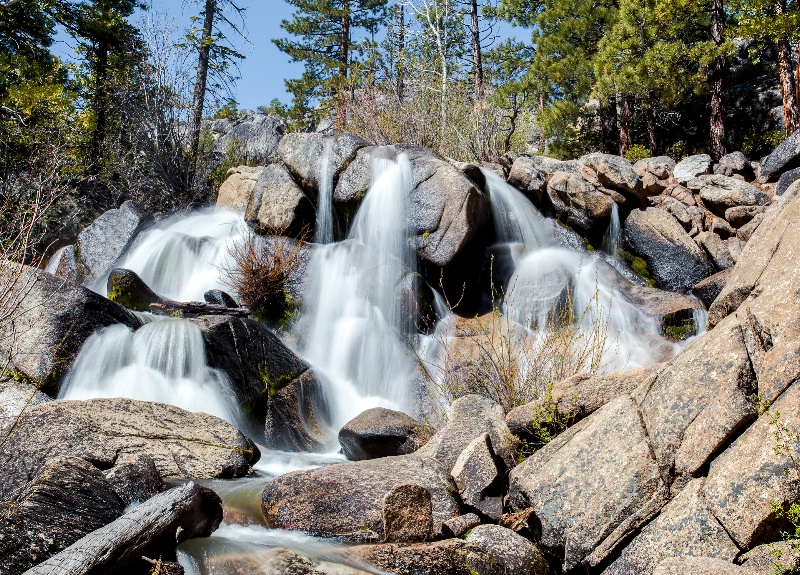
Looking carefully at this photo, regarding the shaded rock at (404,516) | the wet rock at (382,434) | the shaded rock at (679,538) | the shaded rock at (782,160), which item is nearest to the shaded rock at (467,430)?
the shaded rock at (404,516)

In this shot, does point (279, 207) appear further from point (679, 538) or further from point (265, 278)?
point (679, 538)

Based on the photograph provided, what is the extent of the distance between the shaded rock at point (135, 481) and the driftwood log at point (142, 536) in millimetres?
599

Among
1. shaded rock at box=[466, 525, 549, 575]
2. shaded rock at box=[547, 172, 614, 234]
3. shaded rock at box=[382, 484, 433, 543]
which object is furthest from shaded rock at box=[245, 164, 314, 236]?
shaded rock at box=[466, 525, 549, 575]

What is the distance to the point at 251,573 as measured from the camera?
415 cm

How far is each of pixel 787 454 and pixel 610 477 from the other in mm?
1209

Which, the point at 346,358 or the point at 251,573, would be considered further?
the point at 346,358

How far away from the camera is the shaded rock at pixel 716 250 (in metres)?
13.1

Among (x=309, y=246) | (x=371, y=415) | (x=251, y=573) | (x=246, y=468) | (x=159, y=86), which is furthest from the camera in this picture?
(x=159, y=86)

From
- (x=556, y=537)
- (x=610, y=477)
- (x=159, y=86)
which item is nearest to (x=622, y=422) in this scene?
(x=610, y=477)

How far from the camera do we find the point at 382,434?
754cm

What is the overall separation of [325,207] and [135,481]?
8.72 m

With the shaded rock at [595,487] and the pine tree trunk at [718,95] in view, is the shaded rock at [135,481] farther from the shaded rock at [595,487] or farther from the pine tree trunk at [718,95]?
the pine tree trunk at [718,95]

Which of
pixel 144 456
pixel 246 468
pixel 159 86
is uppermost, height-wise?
pixel 159 86

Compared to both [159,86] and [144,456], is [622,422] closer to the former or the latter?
[144,456]
